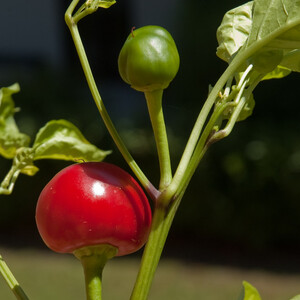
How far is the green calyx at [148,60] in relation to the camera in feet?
1.83

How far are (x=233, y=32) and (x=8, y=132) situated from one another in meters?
0.31

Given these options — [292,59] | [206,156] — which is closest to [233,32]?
[292,59]

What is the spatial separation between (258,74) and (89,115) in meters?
5.68

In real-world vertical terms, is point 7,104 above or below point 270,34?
below

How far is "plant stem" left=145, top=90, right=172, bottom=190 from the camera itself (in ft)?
1.78

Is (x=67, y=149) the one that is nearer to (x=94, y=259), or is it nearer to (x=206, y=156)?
(x=94, y=259)

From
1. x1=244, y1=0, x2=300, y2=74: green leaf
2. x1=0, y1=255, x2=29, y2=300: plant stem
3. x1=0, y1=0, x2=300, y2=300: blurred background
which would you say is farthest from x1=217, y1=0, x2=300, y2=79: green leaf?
x1=0, y1=0, x2=300, y2=300: blurred background

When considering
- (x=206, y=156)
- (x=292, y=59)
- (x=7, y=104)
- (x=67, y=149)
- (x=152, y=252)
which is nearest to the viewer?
(x=152, y=252)

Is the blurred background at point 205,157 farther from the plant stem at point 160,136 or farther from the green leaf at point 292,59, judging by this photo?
the plant stem at point 160,136

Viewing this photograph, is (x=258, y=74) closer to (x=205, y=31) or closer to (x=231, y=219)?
(x=231, y=219)

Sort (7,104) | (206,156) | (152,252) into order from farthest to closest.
Answer: (206,156), (7,104), (152,252)

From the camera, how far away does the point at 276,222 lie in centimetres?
574

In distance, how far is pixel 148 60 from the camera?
0.56 meters

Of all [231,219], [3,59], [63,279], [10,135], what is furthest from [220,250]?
[10,135]
